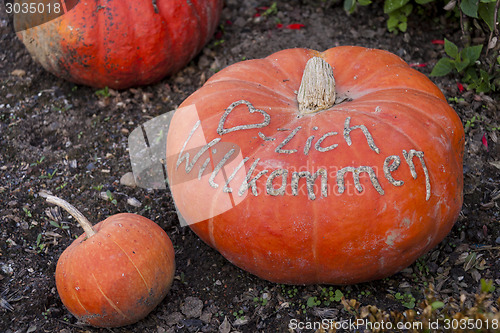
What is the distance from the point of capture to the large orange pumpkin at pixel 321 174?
2.42 m

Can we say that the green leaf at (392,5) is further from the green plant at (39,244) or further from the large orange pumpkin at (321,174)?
the green plant at (39,244)

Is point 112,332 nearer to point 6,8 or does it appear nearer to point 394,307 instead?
point 394,307

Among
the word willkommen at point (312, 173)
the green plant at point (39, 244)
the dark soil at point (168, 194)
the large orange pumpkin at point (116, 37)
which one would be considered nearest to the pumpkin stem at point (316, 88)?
the word willkommen at point (312, 173)

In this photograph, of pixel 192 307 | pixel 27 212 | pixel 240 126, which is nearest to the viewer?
pixel 240 126

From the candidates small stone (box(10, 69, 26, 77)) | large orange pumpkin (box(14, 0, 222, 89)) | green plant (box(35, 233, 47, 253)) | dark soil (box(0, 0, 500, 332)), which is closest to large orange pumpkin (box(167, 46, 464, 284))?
dark soil (box(0, 0, 500, 332))

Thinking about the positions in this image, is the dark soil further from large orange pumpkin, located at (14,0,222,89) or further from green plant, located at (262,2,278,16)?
large orange pumpkin, located at (14,0,222,89)

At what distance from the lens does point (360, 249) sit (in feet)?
8.04

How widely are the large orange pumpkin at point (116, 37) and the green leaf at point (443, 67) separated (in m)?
1.71

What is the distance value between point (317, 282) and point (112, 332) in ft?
3.51

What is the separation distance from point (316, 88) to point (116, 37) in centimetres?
168

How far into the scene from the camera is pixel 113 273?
7.94 ft

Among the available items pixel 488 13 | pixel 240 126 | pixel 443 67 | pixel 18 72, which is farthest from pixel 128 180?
pixel 488 13

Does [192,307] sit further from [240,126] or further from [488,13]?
[488,13]

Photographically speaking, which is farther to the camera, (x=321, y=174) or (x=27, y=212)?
(x=27, y=212)
